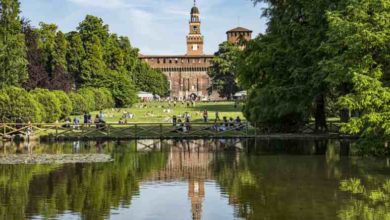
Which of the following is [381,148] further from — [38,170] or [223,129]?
[223,129]

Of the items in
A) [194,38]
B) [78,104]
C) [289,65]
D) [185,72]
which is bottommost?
[78,104]

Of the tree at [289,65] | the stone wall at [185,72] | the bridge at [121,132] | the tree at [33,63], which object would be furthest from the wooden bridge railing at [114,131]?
the stone wall at [185,72]

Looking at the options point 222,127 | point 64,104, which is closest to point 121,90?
point 64,104

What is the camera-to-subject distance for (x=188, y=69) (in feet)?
448

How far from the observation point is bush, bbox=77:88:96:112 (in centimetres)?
5411

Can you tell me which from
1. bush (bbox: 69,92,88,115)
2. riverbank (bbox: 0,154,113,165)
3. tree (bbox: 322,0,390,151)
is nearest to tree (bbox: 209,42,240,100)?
bush (bbox: 69,92,88,115)

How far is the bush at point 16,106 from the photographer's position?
32.3 meters

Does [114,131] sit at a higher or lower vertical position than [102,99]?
lower

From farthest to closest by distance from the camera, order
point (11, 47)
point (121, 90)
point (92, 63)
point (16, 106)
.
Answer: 1. point (121, 90)
2. point (92, 63)
3. point (11, 47)
4. point (16, 106)

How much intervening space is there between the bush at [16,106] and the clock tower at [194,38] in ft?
359

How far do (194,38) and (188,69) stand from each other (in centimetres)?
957

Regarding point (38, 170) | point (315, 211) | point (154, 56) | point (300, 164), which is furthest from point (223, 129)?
point (154, 56)

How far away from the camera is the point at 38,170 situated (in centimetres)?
1755

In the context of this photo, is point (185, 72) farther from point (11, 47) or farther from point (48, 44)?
point (11, 47)
